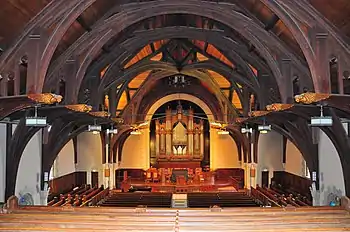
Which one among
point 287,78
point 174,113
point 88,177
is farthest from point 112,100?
point 174,113

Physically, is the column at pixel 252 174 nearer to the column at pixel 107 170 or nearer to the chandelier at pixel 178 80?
the chandelier at pixel 178 80

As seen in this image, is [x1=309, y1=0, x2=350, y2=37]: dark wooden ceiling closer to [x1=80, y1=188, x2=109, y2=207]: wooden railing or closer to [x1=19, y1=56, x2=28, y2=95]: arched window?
[x1=19, y1=56, x2=28, y2=95]: arched window

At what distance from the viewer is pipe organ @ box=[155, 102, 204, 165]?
102 feet

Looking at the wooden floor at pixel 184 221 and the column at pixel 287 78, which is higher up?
the column at pixel 287 78

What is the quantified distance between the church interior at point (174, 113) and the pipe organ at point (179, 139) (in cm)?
8

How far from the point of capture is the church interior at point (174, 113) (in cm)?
845

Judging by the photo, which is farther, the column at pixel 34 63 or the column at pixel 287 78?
the column at pixel 287 78

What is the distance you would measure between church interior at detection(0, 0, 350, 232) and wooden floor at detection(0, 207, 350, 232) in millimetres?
37

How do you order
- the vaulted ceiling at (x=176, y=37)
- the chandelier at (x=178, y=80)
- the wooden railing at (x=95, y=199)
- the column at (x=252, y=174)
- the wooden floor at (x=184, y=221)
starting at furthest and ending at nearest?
1. the chandelier at (x=178, y=80)
2. the column at (x=252, y=174)
3. the wooden railing at (x=95, y=199)
4. the vaulted ceiling at (x=176, y=37)
5. the wooden floor at (x=184, y=221)

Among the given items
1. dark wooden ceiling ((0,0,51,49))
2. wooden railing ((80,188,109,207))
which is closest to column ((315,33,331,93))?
dark wooden ceiling ((0,0,51,49))

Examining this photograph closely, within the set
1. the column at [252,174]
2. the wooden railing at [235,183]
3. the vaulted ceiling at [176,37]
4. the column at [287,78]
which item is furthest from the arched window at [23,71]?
the wooden railing at [235,183]

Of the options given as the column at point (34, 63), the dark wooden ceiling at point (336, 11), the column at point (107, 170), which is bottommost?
the column at point (107, 170)

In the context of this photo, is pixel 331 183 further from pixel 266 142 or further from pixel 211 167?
pixel 211 167

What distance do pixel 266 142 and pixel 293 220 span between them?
724 inches
